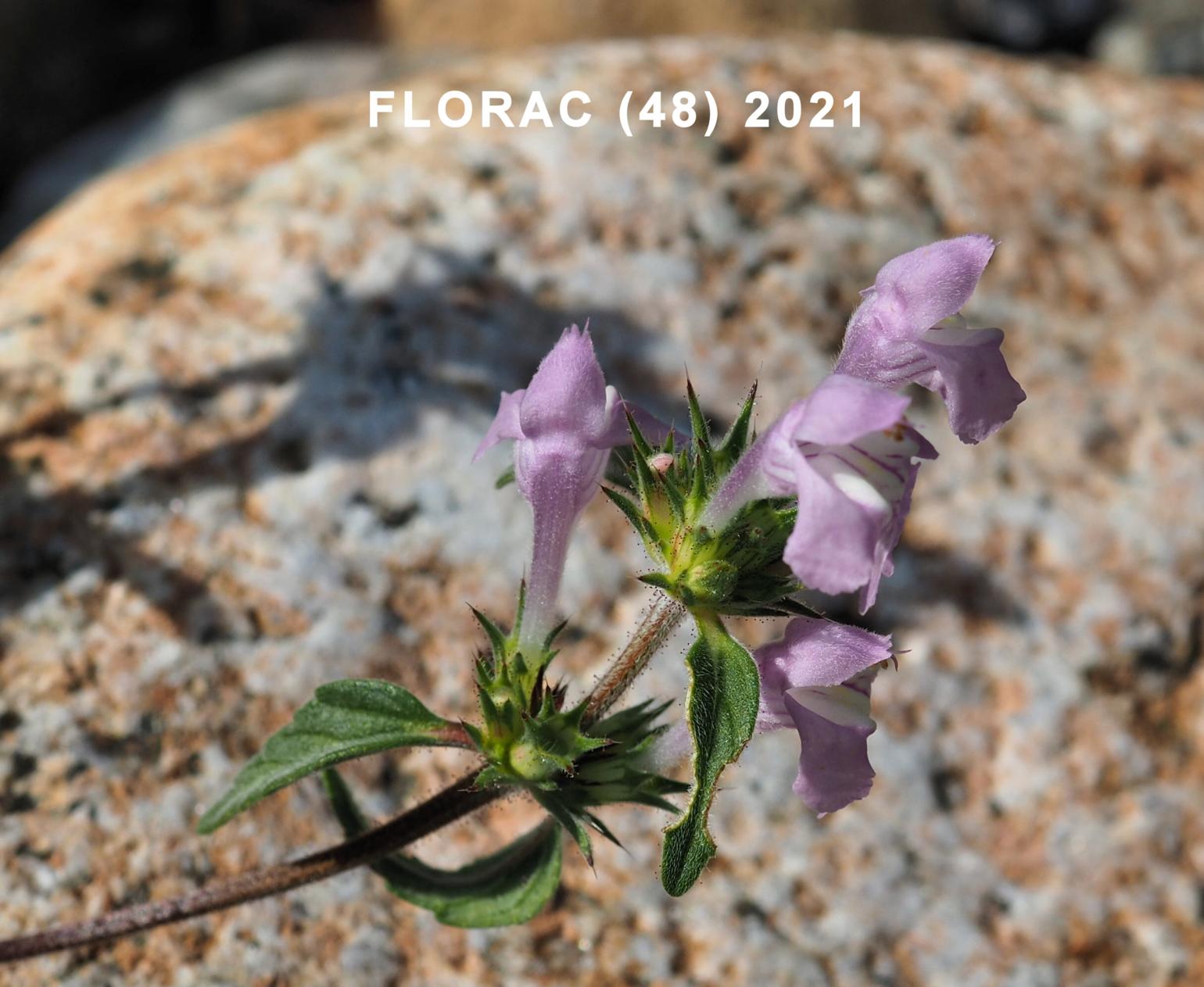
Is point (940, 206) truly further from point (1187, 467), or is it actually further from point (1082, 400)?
point (1187, 467)

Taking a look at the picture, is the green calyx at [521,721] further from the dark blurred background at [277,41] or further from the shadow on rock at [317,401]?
the dark blurred background at [277,41]

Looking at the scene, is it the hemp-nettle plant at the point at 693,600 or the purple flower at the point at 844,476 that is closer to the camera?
the purple flower at the point at 844,476

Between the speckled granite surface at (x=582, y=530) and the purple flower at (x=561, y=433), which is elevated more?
the purple flower at (x=561, y=433)

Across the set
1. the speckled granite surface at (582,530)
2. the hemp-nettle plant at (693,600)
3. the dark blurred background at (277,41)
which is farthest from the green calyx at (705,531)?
the dark blurred background at (277,41)

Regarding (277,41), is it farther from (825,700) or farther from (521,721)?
(825,700)

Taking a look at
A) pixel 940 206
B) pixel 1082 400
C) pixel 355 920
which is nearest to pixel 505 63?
pixel 940 206

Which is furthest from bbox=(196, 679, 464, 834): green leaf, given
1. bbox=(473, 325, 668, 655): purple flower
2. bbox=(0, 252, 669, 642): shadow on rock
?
bbox=(0, 252, 669, 642): shadow on rock
